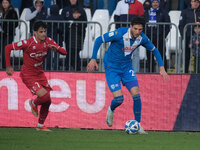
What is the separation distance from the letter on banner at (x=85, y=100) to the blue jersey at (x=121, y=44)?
202 centimetres

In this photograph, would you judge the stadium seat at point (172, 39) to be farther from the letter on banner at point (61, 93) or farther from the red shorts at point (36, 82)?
the red shorts at point (36, 82)

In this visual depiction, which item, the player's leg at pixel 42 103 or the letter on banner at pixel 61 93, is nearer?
the player's leg at pixel 42 103

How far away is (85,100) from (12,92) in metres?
1.80

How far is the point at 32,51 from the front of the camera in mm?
11703

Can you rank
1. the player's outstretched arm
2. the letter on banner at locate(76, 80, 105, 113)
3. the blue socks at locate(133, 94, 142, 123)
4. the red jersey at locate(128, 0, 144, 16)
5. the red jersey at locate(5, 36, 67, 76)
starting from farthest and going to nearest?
the red jersey at locate(128, 0, 144, 16) < the letter on banner at locate(76, 80, 105, 113) < the red jersey at locate(5, 36, 67, 76) < the player's outstretched arm < the blue socks at locate(133, 94, 142, 123)

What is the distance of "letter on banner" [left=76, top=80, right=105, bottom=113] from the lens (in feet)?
42.6

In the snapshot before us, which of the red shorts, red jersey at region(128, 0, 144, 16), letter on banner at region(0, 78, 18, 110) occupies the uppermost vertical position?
red jersey at region(128, 0, 144, 16)

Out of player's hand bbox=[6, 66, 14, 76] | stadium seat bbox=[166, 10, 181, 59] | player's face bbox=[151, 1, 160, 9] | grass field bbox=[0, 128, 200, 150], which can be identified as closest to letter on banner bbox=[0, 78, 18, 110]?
player's hand bbox=[6, 66, 14, 76]

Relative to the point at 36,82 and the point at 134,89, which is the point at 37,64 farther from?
the point at 134,89

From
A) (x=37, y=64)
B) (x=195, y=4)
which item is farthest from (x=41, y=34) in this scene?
(x=195, y=4)

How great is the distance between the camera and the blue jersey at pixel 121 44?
419 inches

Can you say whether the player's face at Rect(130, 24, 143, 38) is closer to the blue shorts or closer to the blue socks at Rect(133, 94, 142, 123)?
the blue shorts

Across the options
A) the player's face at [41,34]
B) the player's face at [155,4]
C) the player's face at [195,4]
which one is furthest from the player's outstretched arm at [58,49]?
the player's face at [195,4]

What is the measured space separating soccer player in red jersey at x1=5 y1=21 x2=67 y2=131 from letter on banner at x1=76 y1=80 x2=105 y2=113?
117 cm
